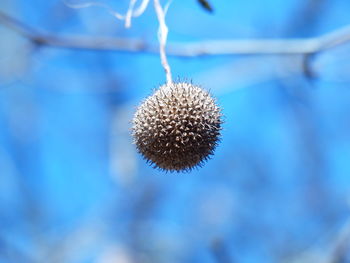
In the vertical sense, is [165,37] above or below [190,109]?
above

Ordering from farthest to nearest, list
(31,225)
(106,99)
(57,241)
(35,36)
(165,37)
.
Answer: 1. (106,99)
2. (31,225)
3. (57,241)
4. (35,36)
5. (165,37)

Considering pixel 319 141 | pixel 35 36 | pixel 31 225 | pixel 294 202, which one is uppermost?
pixel 319 141

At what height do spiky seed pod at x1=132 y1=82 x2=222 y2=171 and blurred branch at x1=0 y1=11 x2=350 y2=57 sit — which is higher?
blurred branch at x1=0 y1=11 x2=350 y2=57

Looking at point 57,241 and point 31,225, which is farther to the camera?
point 31,225

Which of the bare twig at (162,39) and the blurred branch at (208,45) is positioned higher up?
the blurred branch at (208,45)

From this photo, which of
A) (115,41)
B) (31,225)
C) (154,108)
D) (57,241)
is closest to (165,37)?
(154,108)

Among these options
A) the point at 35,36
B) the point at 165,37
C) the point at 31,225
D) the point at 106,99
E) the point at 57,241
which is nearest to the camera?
the point at 165,37

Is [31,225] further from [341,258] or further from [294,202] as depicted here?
[341,258]

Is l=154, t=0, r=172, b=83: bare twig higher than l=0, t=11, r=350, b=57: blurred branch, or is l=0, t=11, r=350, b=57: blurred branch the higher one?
l=0, t=11, r=350, b=57: blurred branch
